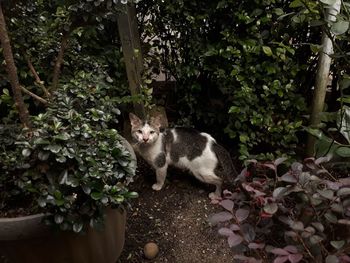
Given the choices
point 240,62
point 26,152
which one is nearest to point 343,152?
point 240,62

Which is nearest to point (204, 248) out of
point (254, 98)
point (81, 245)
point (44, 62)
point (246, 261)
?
point (81, 245)

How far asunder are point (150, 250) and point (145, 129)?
0.73m

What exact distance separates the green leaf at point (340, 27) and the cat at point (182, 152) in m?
1.32

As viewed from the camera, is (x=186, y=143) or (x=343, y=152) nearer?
(x=343, y=152)

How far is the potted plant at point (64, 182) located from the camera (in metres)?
1.36

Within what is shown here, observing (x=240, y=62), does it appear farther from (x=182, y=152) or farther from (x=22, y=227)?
(x=22, y=227)

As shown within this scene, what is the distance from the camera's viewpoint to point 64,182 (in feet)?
4.42

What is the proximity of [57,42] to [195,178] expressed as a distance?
4.28ft

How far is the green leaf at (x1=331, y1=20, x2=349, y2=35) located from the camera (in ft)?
3.73

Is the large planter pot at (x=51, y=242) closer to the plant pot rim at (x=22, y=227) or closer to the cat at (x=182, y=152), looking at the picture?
the plant pot rim at (x=22, y=227)

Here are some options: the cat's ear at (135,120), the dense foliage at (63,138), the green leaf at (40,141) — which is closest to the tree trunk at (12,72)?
the dense foliage at (63,138)

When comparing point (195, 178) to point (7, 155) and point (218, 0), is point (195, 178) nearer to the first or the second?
point (218, 0)

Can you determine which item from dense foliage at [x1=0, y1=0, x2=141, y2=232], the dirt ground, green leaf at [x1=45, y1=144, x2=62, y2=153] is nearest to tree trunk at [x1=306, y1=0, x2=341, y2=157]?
the dirt ground

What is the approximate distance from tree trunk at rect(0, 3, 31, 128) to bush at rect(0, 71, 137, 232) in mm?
127
